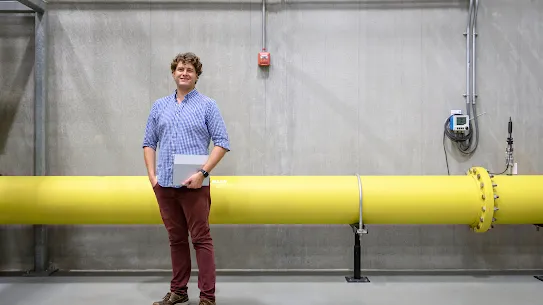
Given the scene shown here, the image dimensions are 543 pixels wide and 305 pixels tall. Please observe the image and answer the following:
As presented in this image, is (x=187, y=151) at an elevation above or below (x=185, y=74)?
below

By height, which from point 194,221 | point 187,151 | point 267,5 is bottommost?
point 194,221

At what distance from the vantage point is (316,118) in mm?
2971

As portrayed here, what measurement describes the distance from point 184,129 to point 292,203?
0.84 meters

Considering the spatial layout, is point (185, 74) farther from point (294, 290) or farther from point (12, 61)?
point (12, 61)

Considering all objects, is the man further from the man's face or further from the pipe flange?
the pipe flange

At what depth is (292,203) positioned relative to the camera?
251 cm

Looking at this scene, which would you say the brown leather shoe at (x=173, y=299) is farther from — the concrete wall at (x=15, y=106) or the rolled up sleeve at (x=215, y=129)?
the concrete wall at (x=15, y=106)

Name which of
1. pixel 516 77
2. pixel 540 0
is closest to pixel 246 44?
pixel 516 77

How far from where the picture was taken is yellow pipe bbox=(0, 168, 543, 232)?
2506 millimetres

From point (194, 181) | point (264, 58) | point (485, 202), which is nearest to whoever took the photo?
point (194, 181)

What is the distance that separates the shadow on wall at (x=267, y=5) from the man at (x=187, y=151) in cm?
107

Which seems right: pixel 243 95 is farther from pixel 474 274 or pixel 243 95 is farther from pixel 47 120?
pixel 474 274

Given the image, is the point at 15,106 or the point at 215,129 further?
the point at 15,106

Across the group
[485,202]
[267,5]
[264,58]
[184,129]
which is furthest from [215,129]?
[485,202]
